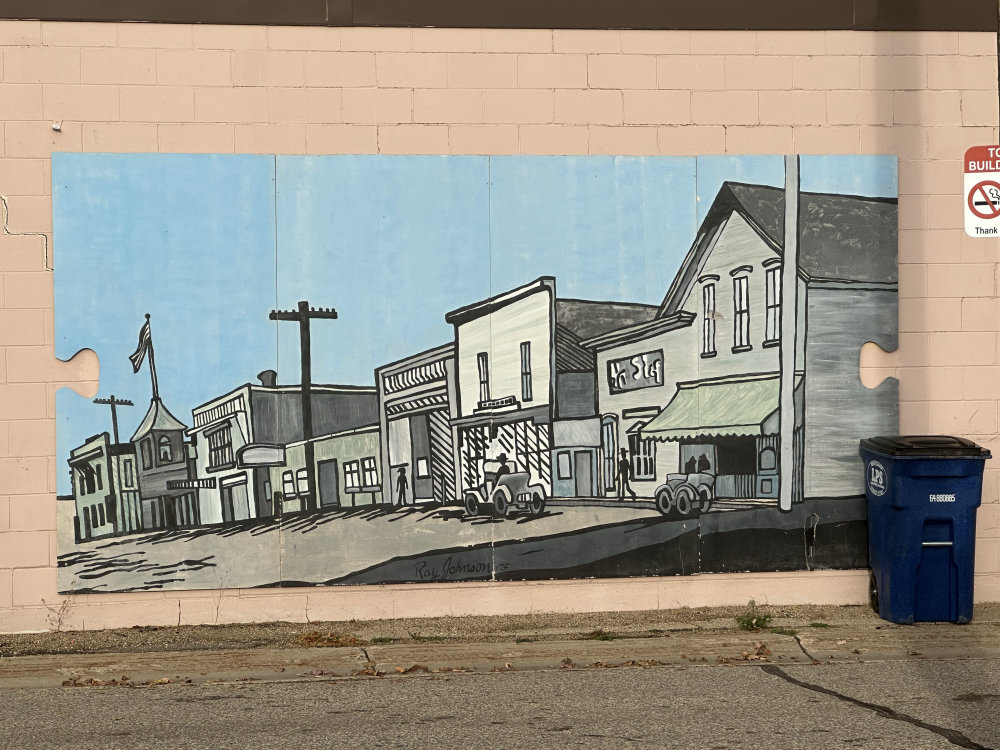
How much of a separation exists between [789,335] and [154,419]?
15.9 feet

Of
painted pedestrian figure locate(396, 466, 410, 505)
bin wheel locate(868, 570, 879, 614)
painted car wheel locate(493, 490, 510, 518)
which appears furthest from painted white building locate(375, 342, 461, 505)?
bin wheel locate(868, 570, 879, 614)

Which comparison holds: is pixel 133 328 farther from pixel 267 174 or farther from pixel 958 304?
pixel 958 304

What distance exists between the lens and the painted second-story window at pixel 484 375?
874cm

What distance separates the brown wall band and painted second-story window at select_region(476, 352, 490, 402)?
2.50 m

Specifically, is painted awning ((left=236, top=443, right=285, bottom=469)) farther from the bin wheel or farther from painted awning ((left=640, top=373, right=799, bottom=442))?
the bin wheel

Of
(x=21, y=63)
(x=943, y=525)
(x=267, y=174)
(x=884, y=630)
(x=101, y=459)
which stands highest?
(x=21, y=63)

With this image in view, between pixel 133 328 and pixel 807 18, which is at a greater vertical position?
pixel 807 18

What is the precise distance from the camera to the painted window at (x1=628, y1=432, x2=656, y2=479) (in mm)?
8859

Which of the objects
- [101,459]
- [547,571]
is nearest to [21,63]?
[101,459]

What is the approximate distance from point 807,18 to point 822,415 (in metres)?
3.09

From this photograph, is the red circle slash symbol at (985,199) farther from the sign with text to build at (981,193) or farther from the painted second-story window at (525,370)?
the painted second-story window at (525,370)

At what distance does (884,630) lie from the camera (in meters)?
8.35

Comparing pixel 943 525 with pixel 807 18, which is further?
pixel 807 18

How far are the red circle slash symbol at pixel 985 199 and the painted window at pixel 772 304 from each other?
165 cm
